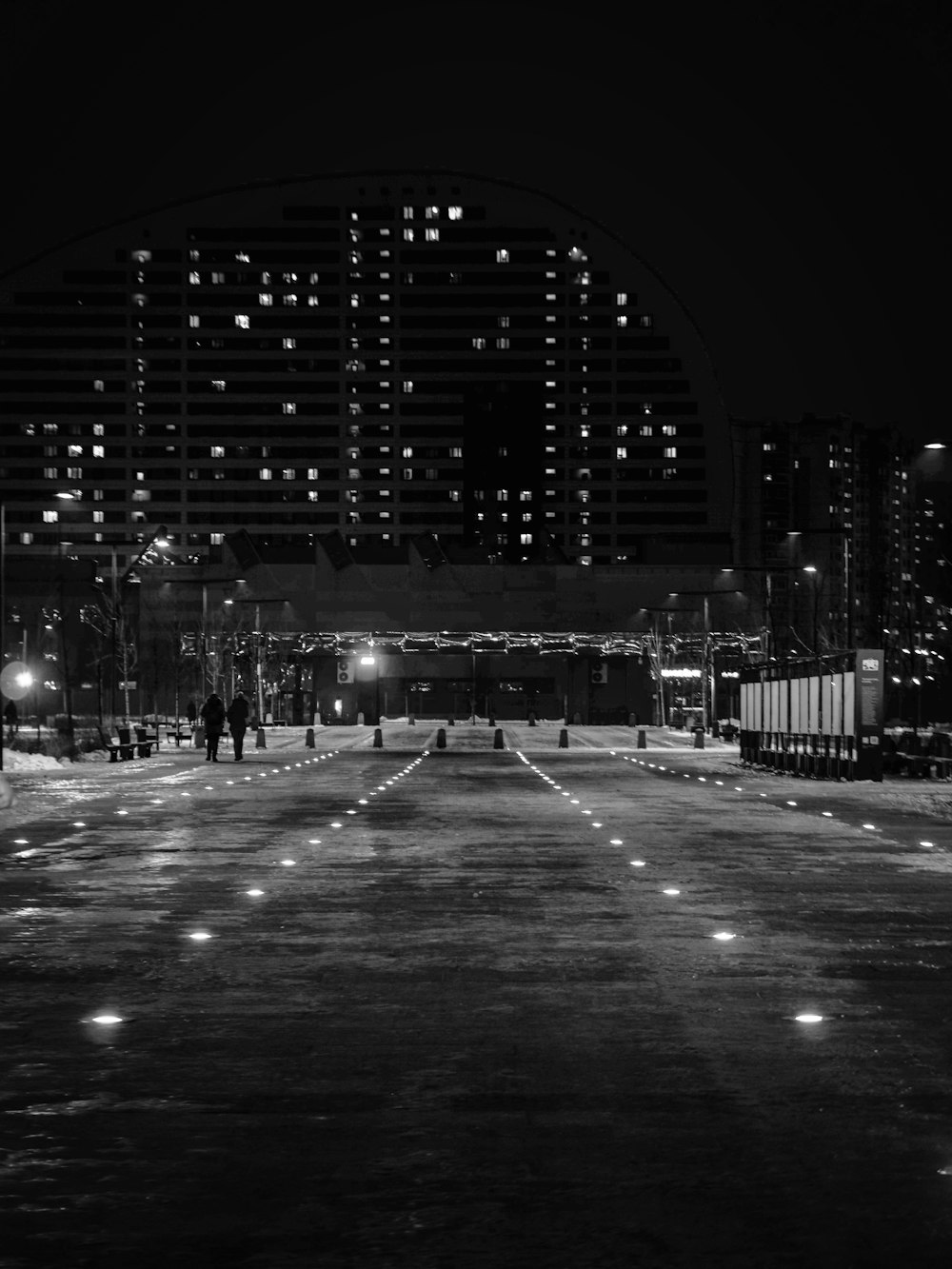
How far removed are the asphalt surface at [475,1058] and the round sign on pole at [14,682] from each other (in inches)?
3018

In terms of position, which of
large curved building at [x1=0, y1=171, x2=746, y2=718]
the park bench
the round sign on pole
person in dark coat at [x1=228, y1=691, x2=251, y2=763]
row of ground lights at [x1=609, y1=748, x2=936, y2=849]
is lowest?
row of ground lights at [x1=609, y1=748, x2=936, y2=849]

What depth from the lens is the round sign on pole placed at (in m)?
97.3

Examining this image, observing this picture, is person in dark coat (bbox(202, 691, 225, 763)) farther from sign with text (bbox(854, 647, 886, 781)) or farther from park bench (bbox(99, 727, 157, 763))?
sign with text (bbox(854, 647, 886, 781))

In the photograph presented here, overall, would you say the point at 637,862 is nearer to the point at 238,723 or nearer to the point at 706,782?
the point at 706,782

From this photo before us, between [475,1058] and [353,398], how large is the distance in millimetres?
184132

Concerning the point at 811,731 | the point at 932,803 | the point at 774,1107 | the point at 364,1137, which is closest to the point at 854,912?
the point at 774,1107

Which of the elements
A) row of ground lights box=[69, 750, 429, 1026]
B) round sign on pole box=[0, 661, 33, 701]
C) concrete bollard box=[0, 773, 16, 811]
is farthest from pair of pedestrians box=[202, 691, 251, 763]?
round sign on pole box=[0, 661, 33, 701]

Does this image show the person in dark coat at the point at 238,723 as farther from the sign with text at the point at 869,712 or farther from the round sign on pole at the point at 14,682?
the round sign on pole at the point at 14,682

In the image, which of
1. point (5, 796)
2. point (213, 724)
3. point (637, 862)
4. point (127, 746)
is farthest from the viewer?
point (127, 746)

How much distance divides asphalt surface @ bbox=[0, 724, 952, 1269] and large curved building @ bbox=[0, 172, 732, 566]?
166235 mm

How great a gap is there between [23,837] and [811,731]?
1006 inches

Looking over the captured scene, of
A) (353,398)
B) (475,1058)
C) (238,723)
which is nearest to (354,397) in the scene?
(353,398)

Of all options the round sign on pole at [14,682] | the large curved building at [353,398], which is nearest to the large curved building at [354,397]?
the large curved building at [353,398]

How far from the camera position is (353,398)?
627 ft
